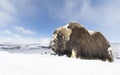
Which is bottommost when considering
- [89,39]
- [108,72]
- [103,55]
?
[108,72]

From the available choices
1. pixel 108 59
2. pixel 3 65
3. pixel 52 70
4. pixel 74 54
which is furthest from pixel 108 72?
pixel 108 59

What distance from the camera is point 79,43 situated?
40.8 ft

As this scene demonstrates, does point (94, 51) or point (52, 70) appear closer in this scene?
point (52, 70)

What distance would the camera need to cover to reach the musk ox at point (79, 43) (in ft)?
40.8

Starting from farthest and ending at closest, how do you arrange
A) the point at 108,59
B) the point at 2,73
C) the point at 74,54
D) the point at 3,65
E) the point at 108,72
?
1. the point at 108,59
2. the point at 74,54
3. the point at 108,72
4. the point at 3,65
5. the point at 2,73

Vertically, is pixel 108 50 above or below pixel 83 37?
below

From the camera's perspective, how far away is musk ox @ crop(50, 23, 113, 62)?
1242 centimetres

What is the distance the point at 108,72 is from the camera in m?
7.04

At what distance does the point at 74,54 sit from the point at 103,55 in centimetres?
210

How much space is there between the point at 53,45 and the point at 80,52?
207 cm

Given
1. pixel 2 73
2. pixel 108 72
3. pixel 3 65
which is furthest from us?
pixel 108 72

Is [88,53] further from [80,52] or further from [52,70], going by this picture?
[52,70]

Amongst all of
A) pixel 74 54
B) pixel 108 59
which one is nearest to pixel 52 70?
pixel 74 54

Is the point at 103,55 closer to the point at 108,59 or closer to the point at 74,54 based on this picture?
the point at 108,59
